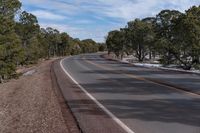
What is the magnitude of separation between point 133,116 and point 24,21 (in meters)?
69.0

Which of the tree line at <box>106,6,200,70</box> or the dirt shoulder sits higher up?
the tree line at <box>106,6,200,70</box>

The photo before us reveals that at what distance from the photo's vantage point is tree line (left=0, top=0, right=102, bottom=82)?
154 ft

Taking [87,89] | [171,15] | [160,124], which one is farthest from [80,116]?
[171,15]

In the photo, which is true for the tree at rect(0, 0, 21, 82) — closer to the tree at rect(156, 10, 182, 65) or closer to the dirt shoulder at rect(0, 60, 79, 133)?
the tree at rect(156, 10, 182, 65)

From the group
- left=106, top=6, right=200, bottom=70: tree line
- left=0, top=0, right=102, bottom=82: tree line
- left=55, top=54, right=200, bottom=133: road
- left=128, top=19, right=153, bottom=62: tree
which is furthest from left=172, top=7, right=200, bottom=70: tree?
left=55, top=54, right=200, bottom=133: road

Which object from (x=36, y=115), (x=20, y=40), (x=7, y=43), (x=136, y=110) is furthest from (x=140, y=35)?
(x=36, y=115)

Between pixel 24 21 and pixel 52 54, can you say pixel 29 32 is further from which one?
pixel 52 54

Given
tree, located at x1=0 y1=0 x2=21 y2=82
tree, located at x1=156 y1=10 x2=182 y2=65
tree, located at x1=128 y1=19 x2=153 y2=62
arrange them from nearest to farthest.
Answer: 1. tree, located at x1=0 y1=0 x2=21 y2=82
2. tree, located at x1=156 y1=10 x2=182 y2=65
3. tree, located at x1=128 y1=19 x2=153 y2=62

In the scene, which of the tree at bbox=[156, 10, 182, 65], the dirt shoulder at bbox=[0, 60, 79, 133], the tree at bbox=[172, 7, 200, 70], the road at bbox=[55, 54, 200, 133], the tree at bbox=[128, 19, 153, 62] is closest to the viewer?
the road at bbox=[55, 54, 200, 133]

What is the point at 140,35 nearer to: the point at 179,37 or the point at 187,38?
the point at 179,37

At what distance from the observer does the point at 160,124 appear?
37.2ft

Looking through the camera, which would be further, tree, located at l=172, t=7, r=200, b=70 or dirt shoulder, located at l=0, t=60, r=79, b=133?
tree, located at l=172, t=7, r=200, b=70

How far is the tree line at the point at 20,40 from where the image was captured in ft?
154

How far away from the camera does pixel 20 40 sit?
197 feet
